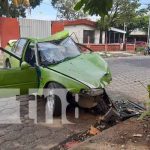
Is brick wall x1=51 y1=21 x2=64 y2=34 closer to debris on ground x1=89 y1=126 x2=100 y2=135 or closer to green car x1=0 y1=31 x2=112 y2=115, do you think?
green car x1=0 y1=31 x2=112 y2=115

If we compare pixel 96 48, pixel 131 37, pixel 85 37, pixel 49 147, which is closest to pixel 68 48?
pixel 49 147

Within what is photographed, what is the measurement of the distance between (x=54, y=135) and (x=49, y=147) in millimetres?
569

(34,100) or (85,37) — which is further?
(85,37)

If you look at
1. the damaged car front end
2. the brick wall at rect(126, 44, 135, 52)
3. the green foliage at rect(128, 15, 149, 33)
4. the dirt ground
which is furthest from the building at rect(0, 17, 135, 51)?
the dirt ground

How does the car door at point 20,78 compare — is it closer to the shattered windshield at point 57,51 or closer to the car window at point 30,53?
the shattered windshield at point 57,51

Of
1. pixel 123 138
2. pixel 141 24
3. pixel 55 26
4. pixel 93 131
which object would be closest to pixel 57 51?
pixel 93 131

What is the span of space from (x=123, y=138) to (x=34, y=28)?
20187 mm

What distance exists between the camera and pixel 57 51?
790cm

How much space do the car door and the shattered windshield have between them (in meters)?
0.45

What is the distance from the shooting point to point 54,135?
6113 millimetres

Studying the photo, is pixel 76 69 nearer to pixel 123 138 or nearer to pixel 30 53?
pixel 30 53

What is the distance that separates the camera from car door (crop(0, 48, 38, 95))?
275 inches

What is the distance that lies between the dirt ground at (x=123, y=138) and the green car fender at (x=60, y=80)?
108 centimetres

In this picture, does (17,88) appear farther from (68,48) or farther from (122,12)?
(122,12)
